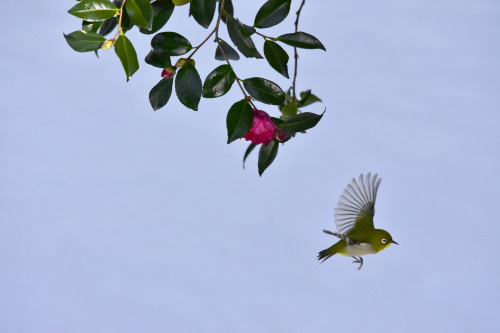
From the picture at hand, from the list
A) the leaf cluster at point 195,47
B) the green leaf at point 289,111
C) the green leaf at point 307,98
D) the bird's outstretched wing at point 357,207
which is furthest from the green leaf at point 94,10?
the bird's outstretched wing at point 357,207

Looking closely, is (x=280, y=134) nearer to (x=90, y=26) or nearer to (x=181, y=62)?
(x=181, y=62)

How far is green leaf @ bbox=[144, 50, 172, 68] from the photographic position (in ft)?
2.74

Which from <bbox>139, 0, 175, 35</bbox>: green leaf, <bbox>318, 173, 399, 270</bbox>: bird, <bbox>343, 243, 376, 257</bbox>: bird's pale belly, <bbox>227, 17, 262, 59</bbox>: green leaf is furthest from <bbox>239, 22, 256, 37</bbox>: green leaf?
<bbox>343, 243, 376, 257</bbox>: bird's pale belly

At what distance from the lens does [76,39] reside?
78 centimetres

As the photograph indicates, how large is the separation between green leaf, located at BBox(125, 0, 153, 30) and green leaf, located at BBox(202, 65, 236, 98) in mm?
128

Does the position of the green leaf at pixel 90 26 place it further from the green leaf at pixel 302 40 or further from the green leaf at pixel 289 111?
the green leaf at pixel 289 111

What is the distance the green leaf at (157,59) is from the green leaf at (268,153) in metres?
0.20

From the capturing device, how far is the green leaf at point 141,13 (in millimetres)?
725

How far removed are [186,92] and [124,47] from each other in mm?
106

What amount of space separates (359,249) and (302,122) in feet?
2.25

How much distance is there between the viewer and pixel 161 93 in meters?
0.84

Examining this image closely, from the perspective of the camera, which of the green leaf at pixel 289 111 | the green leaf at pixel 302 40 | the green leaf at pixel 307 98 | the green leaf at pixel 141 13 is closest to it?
the green leaf at pixel 141 13

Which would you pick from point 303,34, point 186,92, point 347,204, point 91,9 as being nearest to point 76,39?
point 91,9

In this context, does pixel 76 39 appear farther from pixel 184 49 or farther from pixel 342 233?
pixel 342 233
